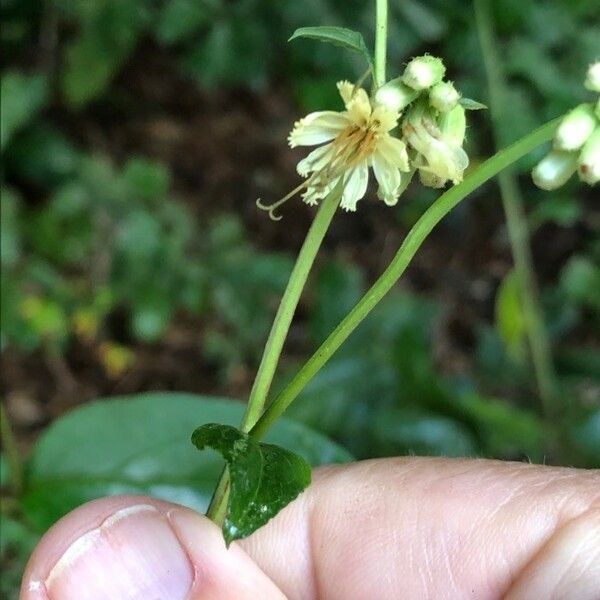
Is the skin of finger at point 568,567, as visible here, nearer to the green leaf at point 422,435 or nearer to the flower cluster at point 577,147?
the flower cluster at point 577,147

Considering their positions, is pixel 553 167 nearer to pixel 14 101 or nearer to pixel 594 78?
pixel 594 78

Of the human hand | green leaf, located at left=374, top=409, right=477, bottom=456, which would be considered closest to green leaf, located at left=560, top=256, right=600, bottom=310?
green leaf, located at left=374, top=409, right=477, bottom=456

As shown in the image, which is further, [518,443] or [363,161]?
[518,443]

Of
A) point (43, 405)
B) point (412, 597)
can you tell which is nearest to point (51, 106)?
point (43, 405)

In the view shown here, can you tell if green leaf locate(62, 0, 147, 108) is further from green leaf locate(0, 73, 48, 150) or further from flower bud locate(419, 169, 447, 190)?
flower bud locate(419, 169, 447, 190)

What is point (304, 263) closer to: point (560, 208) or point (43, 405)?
point (560, 208)

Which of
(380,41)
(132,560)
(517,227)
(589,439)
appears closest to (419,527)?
(132,560)
